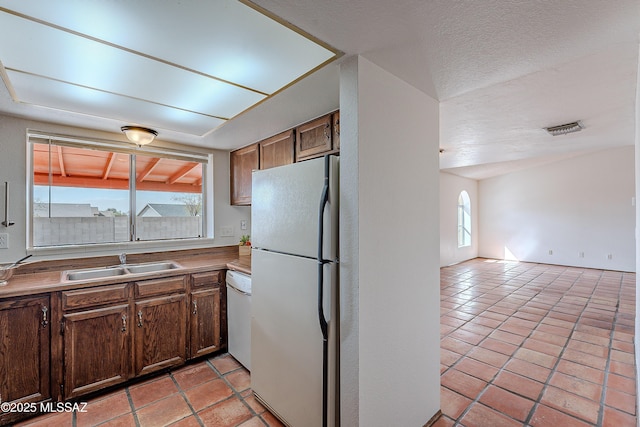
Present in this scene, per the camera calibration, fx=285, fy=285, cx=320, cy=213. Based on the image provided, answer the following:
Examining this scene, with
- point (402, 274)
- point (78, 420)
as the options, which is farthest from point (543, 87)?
point (78, 420)

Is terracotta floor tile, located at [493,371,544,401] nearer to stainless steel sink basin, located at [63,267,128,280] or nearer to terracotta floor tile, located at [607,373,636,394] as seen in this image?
terracotta floor tile, located at [607,373,636,394]

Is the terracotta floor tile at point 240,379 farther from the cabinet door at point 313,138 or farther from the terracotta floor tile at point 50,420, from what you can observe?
the cabinet door at point 313,138

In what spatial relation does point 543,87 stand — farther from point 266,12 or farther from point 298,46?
point 266,12

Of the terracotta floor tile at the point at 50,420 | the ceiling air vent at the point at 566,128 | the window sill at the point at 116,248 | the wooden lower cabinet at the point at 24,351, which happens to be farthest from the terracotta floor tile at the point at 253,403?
the ceiling air vent at the point at 566,128

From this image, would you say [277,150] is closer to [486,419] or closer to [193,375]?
[193,375]

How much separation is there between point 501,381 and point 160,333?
283 cm

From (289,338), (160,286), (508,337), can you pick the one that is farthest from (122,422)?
(508,337)

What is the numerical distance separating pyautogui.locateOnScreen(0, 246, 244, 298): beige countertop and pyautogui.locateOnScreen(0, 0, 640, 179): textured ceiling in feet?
3.98

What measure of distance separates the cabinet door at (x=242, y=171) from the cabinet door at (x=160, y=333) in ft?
4.07

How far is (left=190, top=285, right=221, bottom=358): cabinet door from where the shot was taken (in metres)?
2.57

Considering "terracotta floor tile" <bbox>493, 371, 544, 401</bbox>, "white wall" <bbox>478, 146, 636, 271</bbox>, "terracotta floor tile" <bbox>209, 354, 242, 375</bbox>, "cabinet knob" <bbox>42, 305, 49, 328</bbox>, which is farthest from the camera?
"white wall" <bbox>478, 146, 636, 271</bbox>

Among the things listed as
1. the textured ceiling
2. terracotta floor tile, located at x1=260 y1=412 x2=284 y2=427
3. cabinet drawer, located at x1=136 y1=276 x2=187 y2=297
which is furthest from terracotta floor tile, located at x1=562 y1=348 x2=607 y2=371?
cabinet drawer, located at x1=136 y1=276 x2=187 y2=297

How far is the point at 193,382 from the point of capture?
2.30 metres

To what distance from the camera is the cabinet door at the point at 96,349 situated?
203 cm
